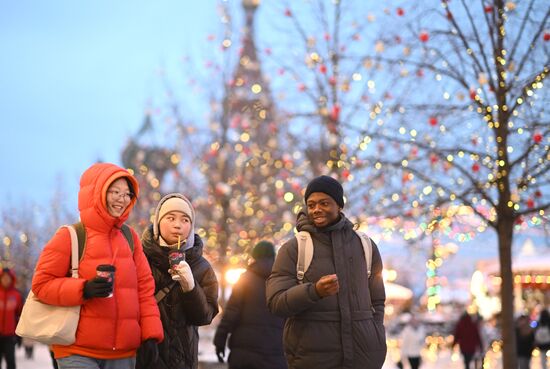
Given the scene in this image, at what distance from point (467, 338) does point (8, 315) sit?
933cm

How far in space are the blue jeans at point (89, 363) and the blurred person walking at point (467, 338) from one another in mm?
14128

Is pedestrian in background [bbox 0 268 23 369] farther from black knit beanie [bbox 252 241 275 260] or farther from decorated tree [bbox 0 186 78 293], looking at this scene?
decorated tree [bbox 0 186 78 293]

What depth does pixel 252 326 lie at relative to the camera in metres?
8.31

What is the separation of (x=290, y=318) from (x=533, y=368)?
773 inches

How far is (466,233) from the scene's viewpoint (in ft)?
46.7

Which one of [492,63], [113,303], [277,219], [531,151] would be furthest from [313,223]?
[277,219]

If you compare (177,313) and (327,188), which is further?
(177,313)

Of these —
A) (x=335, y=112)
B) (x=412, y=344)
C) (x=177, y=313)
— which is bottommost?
(x=412, y=344)

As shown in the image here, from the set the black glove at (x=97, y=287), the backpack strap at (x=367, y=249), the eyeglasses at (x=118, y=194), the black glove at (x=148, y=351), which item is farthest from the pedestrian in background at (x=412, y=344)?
the black glove at (x=97, y=287)

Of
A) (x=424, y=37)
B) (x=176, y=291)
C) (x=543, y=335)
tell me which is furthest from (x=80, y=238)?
(x=543, y=335)

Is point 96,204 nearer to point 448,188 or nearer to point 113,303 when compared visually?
point 113,303

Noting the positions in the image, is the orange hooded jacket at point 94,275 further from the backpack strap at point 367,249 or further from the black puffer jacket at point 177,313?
the backpack strap at point 367,249

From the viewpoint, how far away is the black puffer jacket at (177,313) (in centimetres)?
612

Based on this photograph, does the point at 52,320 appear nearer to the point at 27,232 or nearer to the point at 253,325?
the point at 253,325
